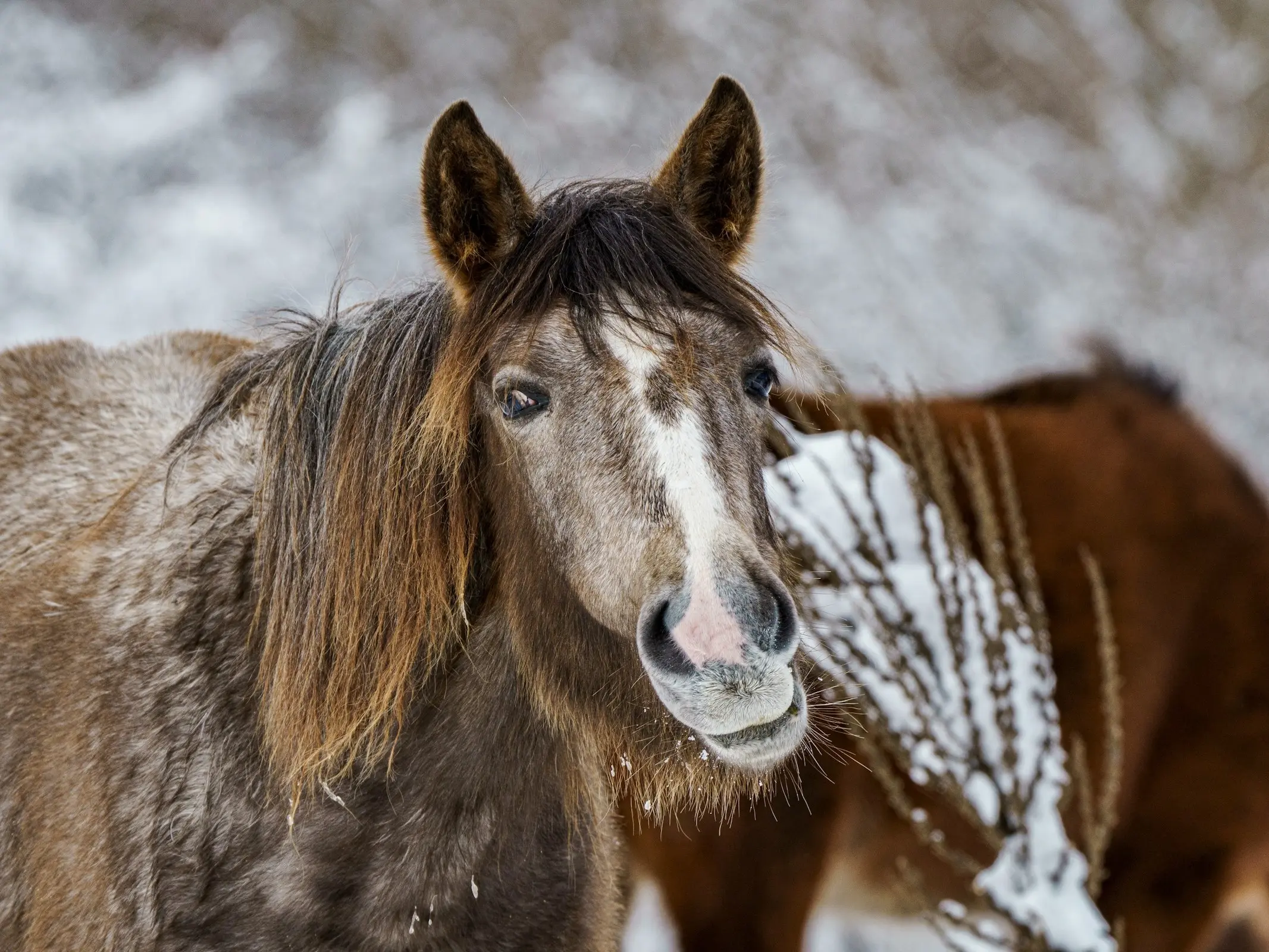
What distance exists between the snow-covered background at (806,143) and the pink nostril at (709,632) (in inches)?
260

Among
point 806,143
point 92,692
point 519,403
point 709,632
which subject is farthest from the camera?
point 806,143

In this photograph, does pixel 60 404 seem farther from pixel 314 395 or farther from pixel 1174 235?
pixel 1174 235

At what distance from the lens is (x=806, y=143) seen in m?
9.74

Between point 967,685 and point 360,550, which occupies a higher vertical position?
point 360,550

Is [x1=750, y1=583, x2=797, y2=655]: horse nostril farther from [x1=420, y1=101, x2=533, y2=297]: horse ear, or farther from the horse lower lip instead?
[x1=420, y1=101, x2=533, y2=297]: horse ear

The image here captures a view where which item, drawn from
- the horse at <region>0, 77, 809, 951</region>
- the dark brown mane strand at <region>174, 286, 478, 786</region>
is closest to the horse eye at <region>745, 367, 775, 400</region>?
the horse at <region>0, 77, 809, 951</region>

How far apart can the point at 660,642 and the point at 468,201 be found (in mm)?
731

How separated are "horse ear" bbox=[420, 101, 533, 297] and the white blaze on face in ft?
0.87

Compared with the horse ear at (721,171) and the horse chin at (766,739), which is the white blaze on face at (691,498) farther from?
the horse ear at (721,171)

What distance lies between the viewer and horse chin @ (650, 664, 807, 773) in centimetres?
135

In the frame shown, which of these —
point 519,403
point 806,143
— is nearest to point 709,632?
point 519,403

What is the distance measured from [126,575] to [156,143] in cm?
753

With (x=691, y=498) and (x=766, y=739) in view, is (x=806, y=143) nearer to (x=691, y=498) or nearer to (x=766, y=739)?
(x=691, y=498)

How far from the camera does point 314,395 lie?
180cm
